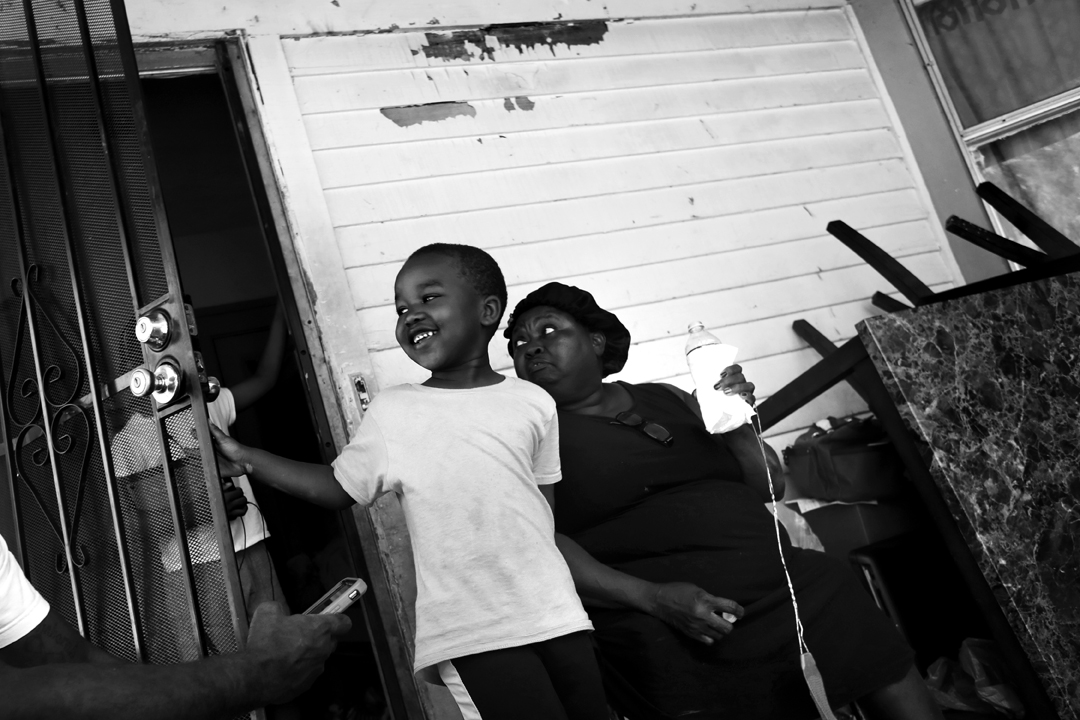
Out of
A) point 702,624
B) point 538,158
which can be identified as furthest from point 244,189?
point 702,624

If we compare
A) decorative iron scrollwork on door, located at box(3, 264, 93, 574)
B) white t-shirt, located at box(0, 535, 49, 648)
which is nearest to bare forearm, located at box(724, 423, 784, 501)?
decorative iron scrollwork on door, located at box(3, 264, 93, 574)

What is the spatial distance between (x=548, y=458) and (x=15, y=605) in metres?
1.11

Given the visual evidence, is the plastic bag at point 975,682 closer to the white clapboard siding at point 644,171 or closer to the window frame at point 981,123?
the white clapboard siding at point 644,171

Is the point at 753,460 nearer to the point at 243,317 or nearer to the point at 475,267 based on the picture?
the point at 475,267

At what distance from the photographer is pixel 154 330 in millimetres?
1656

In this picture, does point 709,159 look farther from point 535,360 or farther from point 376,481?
point 376,481

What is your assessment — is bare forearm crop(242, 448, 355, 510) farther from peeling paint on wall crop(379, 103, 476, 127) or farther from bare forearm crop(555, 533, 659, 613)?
peeling paint on wall crop(379, 103, 476, 127)

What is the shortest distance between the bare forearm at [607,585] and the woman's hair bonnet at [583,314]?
670 mm

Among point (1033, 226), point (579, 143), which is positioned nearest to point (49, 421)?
point (579, 143)

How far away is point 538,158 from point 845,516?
1719 mm

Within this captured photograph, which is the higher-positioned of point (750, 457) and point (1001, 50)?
point (1001, 50)

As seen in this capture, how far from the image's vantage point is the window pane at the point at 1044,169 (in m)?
3.70

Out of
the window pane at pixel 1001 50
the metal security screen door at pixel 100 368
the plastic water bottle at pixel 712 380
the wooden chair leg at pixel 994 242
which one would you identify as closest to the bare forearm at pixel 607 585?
the plastic water bottle at pixel 712 380

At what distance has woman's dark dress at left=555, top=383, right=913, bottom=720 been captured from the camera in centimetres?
212
